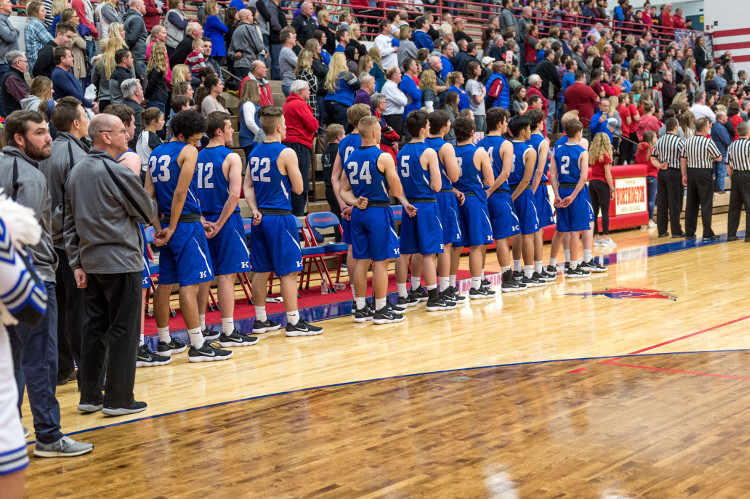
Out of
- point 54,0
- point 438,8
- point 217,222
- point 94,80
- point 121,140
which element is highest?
point 438,8

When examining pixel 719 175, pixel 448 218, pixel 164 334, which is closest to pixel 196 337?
pixel 164 334

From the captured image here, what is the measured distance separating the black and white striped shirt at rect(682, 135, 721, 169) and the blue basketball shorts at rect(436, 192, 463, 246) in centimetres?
587

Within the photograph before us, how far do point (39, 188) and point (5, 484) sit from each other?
2.26 meters

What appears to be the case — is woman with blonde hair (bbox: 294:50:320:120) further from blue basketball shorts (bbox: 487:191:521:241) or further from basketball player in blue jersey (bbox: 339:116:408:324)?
basketball player in blue jersey (bbox: 339:116:408:324)

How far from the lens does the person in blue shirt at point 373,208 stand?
784 centimetres

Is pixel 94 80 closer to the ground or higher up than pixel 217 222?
higher up

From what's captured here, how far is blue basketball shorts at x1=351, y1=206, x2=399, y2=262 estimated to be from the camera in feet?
26.0

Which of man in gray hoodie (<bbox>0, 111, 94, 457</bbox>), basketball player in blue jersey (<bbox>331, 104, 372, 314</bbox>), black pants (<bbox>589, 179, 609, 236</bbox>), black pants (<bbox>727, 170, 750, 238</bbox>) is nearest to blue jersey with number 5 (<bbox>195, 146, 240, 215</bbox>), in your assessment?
basketball player in blue jersey (<bbox>331, 104, 372, 314</bbox>)

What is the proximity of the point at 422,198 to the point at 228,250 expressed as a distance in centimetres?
220

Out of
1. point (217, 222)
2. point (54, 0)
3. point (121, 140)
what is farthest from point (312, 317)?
point (54, 0)

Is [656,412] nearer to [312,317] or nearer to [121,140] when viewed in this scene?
[121,140]

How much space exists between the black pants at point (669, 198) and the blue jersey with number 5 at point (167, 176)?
9217mm

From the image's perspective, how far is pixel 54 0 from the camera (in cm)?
1080

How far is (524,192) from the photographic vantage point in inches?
385
